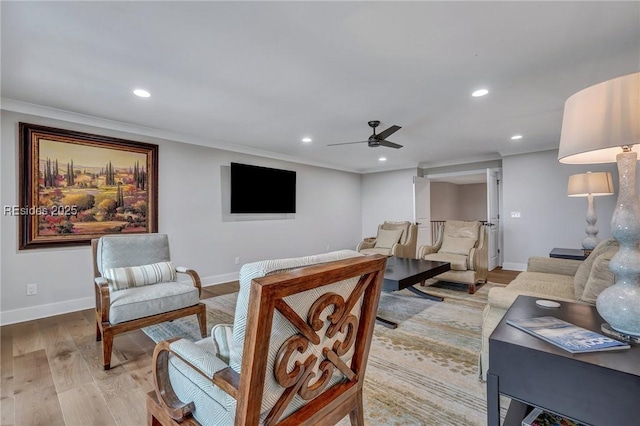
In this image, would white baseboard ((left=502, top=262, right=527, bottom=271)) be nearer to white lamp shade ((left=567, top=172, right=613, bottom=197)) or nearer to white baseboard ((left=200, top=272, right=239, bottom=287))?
white lamp shade ((left=567, top=172, right=613, bottom=197))

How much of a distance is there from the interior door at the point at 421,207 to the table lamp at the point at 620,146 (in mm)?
5075

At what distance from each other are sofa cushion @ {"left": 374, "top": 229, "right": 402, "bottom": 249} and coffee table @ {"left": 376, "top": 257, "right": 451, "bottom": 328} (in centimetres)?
92

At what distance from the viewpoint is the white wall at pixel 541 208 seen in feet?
16.1

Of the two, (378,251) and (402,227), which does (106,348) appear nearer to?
(378,251)

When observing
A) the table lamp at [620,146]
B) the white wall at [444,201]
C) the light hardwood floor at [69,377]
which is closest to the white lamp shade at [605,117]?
the table lamp at [620,146]

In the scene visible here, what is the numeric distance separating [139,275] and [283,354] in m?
2.31

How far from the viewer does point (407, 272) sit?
3.24m

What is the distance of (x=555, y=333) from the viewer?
113 cm

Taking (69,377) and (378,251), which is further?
(378,251)

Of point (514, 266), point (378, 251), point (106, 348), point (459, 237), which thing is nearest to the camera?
point (106, 348)

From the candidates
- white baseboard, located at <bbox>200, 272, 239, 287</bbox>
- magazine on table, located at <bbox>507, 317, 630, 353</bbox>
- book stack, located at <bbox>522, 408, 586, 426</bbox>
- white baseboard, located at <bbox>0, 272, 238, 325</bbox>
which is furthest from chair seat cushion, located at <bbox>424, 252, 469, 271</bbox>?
white baseboard, located at <bbox>0, 272, 238, 325</bbox>

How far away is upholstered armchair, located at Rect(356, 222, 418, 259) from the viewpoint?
500 cm

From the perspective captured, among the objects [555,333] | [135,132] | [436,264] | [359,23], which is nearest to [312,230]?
[436,264]

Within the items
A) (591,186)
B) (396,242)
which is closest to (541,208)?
(591,186)
